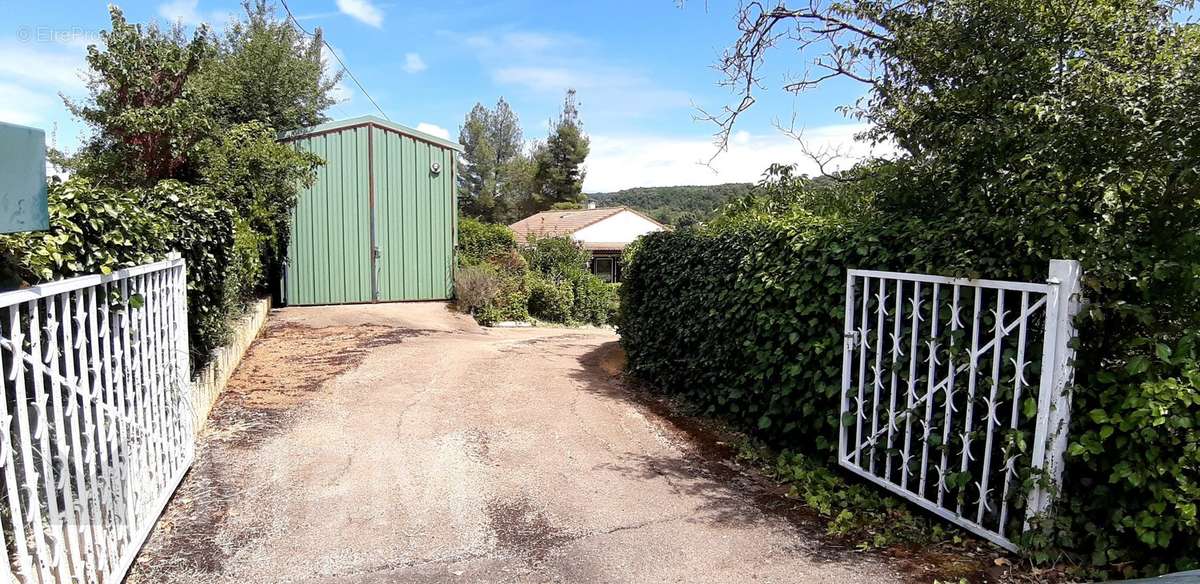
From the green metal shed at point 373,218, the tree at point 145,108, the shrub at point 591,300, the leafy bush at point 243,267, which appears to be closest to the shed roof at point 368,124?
the green metal shed at point 373,218

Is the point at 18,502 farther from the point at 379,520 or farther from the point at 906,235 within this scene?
the point at 906,235

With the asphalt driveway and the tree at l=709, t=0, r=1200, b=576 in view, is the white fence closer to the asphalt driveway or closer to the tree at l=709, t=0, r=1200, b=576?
the asphalt driveway

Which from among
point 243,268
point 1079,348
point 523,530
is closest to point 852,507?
point 1079,348

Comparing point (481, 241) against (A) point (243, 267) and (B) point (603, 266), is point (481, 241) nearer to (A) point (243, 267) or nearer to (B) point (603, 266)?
(A) point (243, 267)

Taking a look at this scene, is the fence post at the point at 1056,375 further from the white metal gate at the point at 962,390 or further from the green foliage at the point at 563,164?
the green foliage at the point at 563,164

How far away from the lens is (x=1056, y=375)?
2799 millimetres

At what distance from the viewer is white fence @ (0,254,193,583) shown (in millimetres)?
2049

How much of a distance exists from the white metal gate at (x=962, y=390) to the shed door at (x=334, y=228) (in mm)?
10738

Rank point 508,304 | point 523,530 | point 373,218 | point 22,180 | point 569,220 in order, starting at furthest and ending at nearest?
point 569,220, point 508,304, point 373,218, point 523,530, point 22,180

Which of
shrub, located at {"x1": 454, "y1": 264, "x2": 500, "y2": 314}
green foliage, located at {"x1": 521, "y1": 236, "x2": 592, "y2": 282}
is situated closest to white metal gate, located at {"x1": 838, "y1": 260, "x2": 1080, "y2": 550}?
shrub, located at {"x1": 454, "y1": 264, "x2": 500, "y2": 314}

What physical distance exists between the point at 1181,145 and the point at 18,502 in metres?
4.77

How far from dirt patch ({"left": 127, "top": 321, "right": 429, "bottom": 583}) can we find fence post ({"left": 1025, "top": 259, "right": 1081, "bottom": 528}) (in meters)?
3.78

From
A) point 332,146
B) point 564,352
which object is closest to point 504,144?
point 332,146

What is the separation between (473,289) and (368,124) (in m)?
3.80
